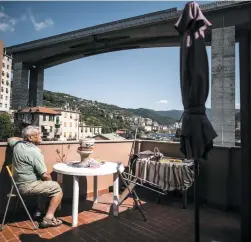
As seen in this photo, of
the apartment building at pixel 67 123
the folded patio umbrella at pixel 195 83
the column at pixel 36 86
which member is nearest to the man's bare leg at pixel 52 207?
the folded patio umbrella at pixel 195 83

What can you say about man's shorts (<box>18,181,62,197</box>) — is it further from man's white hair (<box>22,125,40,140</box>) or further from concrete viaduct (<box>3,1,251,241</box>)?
concrete viaduct (<box>3,1,251,241</box>)

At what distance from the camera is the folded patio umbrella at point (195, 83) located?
149cm

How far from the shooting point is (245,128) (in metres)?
1.90

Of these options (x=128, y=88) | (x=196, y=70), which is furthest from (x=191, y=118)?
(x=128, y=88)

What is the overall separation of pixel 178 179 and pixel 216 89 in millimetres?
17558

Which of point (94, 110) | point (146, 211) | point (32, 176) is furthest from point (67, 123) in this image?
point (32, 176)

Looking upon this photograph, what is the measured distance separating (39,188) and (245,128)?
2146 millimetres

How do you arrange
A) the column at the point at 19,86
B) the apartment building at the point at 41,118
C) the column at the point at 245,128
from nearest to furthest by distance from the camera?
1. the column at the point at 245,128
2. the column at the point at 19,86
3. the apartment building at the point at 41,118

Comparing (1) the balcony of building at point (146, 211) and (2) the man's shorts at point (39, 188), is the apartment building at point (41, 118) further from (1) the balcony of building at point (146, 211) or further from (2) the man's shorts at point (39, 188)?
(2) the man's shorts at point (39, 188)

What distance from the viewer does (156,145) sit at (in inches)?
158

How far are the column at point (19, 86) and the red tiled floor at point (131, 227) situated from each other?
108ft

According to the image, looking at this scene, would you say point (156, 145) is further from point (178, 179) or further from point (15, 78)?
point (15, 78)

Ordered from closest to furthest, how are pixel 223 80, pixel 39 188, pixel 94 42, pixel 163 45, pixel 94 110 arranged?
1. pixel 39 188
2. pixel 223 80
3. pixel 163 45
4. pixel 94 42
5. pixel 94 110

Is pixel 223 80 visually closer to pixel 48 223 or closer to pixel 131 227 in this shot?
pixel 131 227
